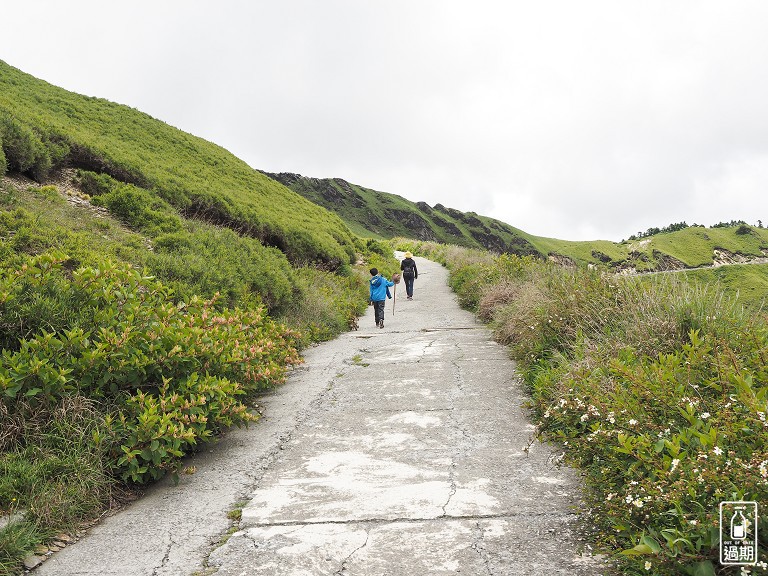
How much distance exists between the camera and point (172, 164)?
18.0 metres

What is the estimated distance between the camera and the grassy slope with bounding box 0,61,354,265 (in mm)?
13664

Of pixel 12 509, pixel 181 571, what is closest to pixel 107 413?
pixel 12 509

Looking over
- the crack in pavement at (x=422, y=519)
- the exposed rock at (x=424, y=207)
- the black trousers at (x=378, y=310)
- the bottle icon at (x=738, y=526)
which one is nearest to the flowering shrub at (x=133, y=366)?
the crack in pavement at (x=422, y=519)

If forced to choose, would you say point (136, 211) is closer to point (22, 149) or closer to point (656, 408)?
point (22, 149)

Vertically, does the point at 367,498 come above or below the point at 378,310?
below

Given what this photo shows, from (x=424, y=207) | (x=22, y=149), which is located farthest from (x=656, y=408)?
(x=424, y=207)

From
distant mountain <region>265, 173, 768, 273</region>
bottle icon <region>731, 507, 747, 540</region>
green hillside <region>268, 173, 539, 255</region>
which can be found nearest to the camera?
bottle icon <region>731, 507, 747, 540</region>

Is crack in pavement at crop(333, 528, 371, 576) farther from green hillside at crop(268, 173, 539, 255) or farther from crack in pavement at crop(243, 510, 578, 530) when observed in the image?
green hillside at crop(268, 173, 539, 255)

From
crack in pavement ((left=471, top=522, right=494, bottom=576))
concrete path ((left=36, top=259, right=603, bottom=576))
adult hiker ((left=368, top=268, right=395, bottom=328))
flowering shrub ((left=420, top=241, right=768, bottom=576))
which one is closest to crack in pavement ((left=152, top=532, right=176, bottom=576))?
concrete path ((left=36, top=259, right=603, bottom=576))

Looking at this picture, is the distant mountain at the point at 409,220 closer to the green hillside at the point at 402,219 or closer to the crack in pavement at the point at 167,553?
the green hillside at the point at 402,219

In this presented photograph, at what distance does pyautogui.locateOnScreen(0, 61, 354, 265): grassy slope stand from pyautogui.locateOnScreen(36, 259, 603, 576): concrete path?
31.8 ft

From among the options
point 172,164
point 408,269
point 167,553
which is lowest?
point 167,553

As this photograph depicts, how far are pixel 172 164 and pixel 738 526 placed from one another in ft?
62.3

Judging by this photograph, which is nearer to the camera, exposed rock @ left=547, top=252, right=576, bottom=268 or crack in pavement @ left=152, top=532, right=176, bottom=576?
crack in pavement @ left=152, top=532, right=176, bottom=576
